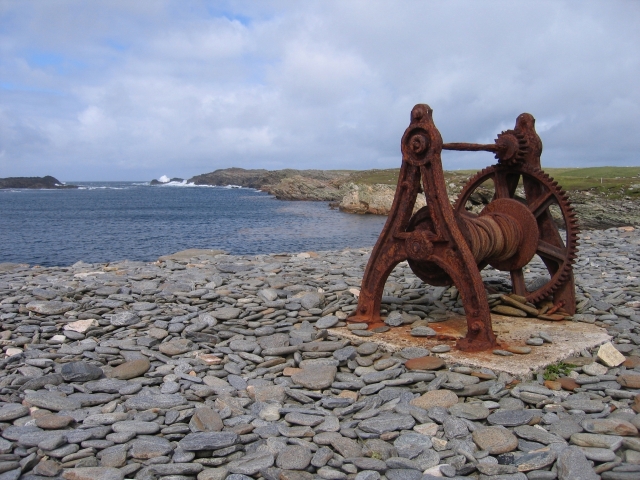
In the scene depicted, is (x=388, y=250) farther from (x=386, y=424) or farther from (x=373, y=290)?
(x=386, y=424)

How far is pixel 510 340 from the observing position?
6.56m

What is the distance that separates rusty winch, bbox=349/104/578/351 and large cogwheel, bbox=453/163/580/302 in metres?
0.01

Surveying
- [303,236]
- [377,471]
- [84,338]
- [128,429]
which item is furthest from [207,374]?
[303,236]

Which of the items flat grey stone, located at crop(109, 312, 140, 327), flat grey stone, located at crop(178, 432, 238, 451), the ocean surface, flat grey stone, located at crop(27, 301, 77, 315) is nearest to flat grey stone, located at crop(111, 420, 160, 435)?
flat grey stone, located at crop(178, 432, 238, 451)

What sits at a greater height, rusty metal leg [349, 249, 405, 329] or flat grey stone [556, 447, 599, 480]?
rusty metal leg [349, 249, 405, 329]

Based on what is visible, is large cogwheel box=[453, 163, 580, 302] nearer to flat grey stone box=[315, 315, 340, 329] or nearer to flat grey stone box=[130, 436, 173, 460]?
flat grey stone box=[315, 315, 340, 329]

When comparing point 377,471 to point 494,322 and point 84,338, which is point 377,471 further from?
point 84,338

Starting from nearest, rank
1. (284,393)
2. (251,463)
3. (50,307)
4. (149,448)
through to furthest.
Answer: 1. (251,463)
2. (149,448)
3. (284,393)
4. (50,307)

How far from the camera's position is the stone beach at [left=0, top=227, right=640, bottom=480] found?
4.11 metres

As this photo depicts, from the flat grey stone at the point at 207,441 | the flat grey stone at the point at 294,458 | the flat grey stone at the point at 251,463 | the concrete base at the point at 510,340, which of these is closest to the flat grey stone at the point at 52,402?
the flat grey stone at the point at 207,441

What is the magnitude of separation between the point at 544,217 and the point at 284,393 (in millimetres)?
4640

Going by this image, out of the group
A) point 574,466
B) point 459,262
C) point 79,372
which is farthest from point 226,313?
point 574,466

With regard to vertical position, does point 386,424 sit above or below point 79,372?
below

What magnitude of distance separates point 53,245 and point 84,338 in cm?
3201
